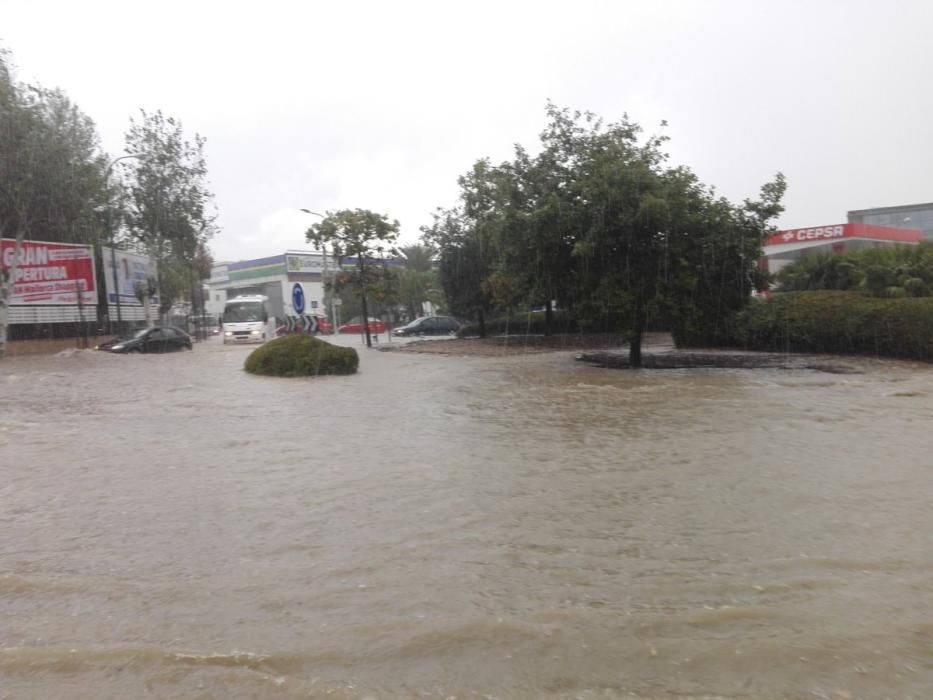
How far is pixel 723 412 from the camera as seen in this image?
34.3ft

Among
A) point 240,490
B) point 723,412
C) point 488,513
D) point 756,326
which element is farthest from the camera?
point 756,326

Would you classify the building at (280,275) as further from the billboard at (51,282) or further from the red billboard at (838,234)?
the red billboard at (838,234)

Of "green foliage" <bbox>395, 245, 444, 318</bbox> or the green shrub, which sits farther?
"green foliage" <bbox>395, 245, 444, 318</bbox>

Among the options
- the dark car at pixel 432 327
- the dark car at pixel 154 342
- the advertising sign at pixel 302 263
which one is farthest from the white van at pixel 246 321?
the advertising sign at pixel 302 263

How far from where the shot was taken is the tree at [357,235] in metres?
28.8

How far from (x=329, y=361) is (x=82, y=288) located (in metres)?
17.7

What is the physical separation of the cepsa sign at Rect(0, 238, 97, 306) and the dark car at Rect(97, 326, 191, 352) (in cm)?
402

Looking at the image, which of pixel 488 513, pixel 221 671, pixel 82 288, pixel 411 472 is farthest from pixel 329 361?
pixel 82 288

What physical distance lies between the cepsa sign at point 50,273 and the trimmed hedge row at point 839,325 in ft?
79.6

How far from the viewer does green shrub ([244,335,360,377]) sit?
651 inches

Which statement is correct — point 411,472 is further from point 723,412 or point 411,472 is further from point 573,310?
point 573,310

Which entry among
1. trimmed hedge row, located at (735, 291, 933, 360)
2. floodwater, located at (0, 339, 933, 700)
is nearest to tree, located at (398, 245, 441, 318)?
trimmed hedge row, located at (735, 291, 933, 360)

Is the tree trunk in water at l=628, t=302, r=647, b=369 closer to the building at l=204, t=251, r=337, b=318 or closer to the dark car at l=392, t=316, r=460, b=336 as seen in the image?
the dark car at l=392, t=316, r=460, b=336

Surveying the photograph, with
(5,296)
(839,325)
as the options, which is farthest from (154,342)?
(839,325)
